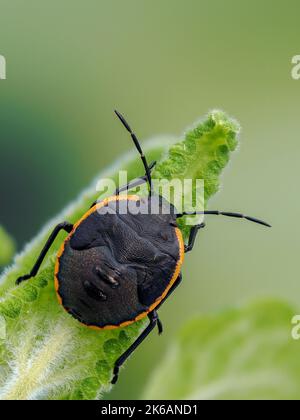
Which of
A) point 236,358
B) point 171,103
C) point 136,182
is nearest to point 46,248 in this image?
point 136,182

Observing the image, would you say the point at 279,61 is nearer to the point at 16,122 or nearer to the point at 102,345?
the point at 16,122

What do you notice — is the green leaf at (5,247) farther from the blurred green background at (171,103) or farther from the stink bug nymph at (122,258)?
the blurred green background at (171,103)

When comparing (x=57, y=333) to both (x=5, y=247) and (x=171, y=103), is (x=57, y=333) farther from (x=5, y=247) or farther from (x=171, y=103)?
(x=171, y=103)

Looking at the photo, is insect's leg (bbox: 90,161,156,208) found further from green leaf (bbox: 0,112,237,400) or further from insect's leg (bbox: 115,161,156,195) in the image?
green leaf (bbox: 0,112,237,400)

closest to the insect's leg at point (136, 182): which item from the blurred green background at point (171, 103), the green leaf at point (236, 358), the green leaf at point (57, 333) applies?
the green leaf at point (57, 333)

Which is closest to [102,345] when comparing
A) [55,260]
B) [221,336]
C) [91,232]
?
[55,260]

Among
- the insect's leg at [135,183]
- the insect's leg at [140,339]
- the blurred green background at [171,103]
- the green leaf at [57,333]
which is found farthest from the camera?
the blurred green background at [171,103]

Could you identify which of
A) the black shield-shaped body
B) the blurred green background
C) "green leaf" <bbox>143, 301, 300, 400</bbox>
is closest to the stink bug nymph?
the black shield-shaped body
